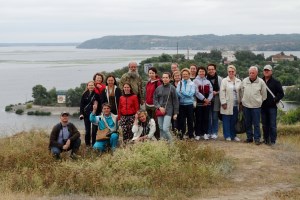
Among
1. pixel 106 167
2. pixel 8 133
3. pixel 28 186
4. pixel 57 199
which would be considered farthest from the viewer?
pixel 8 133

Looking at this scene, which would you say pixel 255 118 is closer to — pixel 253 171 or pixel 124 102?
pixel 253 171

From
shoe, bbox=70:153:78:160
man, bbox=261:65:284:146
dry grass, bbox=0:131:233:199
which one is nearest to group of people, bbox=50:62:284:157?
man, bbox=261:65:284:146

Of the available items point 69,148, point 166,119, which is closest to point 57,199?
point 69,148

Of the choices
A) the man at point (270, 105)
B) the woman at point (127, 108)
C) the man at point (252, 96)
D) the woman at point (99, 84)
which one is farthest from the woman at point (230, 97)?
the woman at point (99, 84)

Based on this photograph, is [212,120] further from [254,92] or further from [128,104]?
[128,104]

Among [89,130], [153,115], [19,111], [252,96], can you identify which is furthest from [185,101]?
[19,111]

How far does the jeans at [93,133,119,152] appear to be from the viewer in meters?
7.48

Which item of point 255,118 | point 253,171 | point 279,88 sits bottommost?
point 253,171

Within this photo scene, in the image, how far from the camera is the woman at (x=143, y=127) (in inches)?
284

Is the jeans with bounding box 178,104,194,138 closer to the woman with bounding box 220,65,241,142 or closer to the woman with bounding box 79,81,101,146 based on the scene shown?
the woman with bounding box 220,65,241,142

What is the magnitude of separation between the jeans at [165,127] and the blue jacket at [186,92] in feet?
1.79

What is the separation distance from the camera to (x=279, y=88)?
7902 millimetres

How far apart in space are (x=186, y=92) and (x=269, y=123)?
170 cm

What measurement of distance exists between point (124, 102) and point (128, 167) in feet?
4.89
